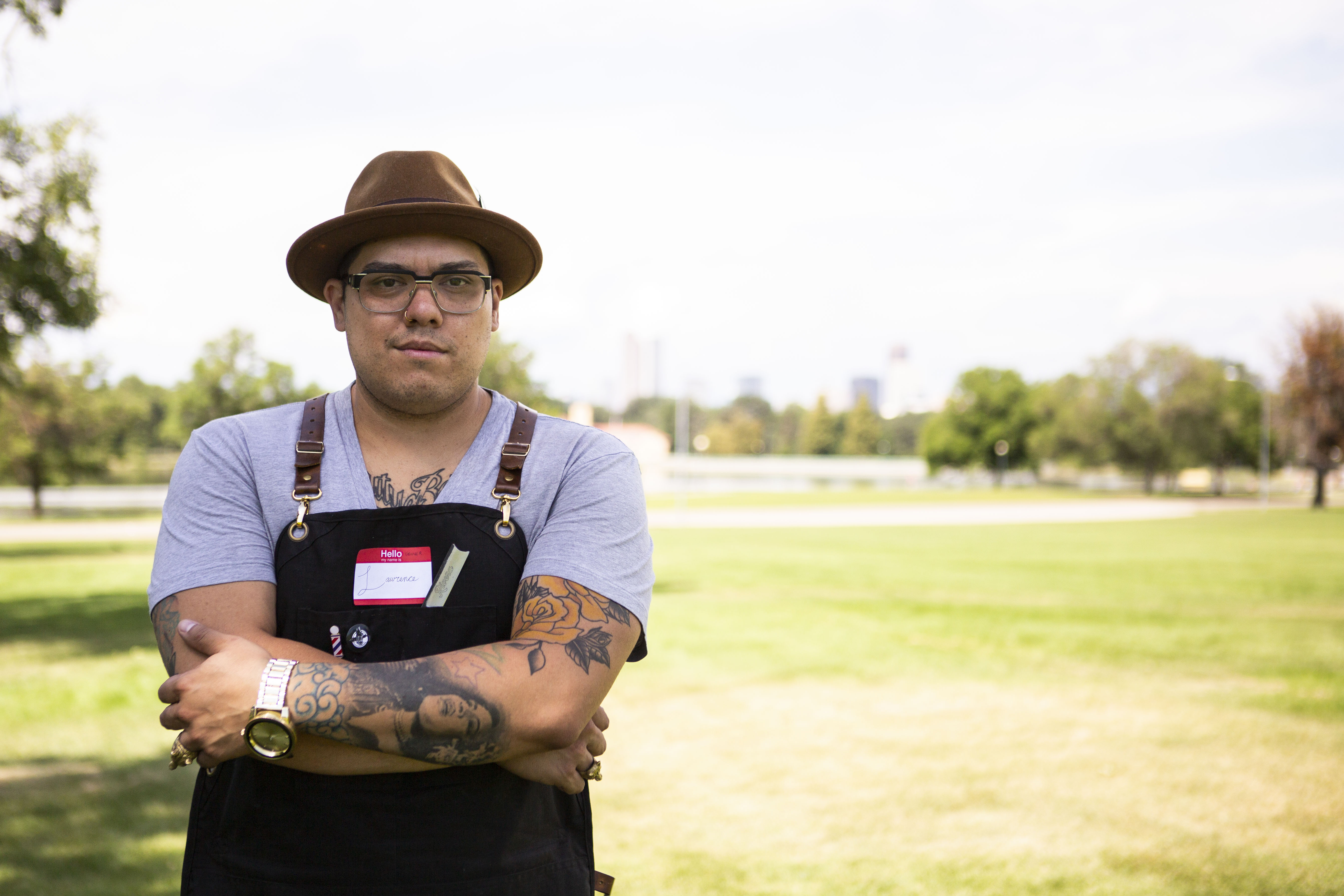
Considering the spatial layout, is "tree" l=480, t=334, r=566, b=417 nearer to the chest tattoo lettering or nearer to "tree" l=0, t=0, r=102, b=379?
"tree" l=0, t=0, r=102, b=379

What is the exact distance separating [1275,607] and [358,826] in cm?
1701

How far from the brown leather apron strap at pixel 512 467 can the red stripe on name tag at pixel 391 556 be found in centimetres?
18

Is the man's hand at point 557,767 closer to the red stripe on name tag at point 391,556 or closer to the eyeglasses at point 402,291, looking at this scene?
the red stripe on name tag at point 391,556

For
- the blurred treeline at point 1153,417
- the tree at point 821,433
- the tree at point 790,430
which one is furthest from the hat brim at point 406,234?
the tree at point 790,430

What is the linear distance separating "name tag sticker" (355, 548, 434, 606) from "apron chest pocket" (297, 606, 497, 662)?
0.02m

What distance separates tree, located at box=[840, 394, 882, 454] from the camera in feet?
460

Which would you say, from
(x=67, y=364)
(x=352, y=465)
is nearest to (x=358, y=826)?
(x=352, y=465)

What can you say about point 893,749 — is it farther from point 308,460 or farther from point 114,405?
point 114,405

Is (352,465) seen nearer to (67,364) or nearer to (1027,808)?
(1027,808)

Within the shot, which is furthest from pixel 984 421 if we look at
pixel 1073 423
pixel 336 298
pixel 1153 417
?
pixel 336 298

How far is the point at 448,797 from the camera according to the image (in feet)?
7.24

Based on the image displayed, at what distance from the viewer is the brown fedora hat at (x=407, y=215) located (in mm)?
2326

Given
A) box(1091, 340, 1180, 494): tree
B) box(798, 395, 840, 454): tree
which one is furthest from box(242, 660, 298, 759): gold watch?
box(798, 395, 840, 454): tree

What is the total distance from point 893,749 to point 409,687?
6.18 meters
